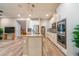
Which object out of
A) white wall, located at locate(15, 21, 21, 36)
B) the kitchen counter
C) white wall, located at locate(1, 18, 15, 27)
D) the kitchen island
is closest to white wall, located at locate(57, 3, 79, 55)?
the kitchen island

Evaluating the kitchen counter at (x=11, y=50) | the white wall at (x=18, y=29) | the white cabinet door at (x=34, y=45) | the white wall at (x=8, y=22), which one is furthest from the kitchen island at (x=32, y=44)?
the white wall at (x=8, y=22)

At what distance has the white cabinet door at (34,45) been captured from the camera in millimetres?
3852

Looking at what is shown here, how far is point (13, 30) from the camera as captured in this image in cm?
986

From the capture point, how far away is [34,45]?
3.90 m

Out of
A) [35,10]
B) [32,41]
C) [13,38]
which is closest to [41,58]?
[32,41]

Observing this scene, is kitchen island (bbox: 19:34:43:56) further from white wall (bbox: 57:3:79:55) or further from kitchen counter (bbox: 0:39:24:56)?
white wall (bbox: 57:3:79:55)

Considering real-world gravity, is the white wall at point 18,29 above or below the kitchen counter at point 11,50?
above

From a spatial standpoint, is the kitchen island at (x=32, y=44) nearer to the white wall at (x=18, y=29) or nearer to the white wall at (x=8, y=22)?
the white wall at (x=18, y=29)

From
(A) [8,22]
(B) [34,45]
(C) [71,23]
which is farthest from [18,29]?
(C) [71,23]

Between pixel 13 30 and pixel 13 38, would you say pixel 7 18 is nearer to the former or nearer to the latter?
pixel 13 30

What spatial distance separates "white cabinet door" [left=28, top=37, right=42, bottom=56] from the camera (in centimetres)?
385

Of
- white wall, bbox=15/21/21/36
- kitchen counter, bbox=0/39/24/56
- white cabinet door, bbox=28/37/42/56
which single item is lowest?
kitchen counter, bbox=0/39/24/56

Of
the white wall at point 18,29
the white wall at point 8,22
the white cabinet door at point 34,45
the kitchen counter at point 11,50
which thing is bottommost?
the kitchen counter at point 11,50

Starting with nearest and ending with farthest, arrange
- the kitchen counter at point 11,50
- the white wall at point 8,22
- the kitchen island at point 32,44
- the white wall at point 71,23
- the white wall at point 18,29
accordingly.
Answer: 1. the white wall at point 71,23
2. the kitchen island at point 32,44
3. the kitchen counter at point 11,50
4. the white wall at point 8,22
5. the white wall at point 18,29
